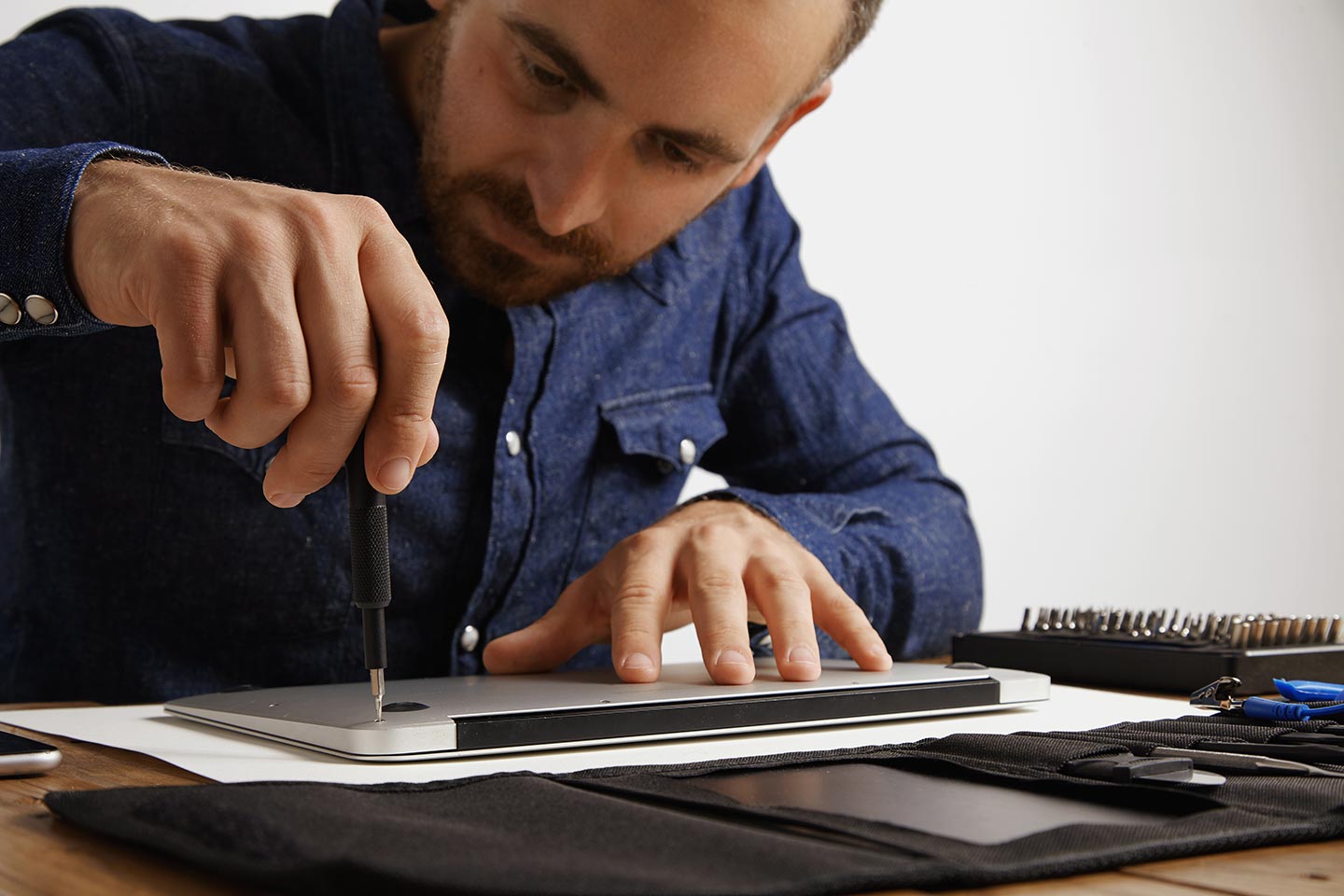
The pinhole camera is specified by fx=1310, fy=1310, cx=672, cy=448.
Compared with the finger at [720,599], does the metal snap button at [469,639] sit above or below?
below

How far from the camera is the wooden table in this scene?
0.42m

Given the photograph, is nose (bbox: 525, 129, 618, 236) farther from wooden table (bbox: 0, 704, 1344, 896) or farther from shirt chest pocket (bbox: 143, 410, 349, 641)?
wooden table (bbox: 0, 704, 1344, 896)

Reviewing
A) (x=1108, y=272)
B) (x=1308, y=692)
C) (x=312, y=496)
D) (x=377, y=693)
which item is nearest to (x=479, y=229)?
(x=312, y=496)

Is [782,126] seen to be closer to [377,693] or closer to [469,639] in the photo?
[469,639]

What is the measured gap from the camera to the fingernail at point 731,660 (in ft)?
2.63

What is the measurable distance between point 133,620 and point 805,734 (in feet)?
2.40

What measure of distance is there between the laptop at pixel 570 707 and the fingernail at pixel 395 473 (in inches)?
4.6

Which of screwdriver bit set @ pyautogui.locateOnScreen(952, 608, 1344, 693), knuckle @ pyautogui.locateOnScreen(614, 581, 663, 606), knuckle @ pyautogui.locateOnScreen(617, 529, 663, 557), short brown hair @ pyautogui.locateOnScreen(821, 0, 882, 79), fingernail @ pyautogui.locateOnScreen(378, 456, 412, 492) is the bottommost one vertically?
screwdriver bit set @ pyautogui.locateOnScreen(952, 608, 1344, 693)

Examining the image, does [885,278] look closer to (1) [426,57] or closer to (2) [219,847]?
(1) [426,57]

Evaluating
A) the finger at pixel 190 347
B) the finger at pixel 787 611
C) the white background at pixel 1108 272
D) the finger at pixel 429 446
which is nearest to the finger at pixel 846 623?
the finger at pixel 787 611

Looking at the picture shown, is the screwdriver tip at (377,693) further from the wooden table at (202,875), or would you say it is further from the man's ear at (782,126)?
the man's ear at (782,126)

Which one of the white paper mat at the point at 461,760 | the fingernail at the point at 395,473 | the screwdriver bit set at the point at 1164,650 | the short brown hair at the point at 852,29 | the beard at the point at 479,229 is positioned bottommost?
the white paper mat at the point at 461,760

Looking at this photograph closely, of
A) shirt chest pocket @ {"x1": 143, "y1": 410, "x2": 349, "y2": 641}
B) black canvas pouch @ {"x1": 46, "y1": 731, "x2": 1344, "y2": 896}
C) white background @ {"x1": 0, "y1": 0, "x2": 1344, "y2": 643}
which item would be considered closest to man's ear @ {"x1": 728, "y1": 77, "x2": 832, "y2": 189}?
shirt chest pocket @ {"x1": 143, "y1": 410, "x2": 349, "y2": 641}

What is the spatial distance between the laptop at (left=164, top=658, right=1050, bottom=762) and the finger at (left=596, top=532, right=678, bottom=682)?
0.02m
